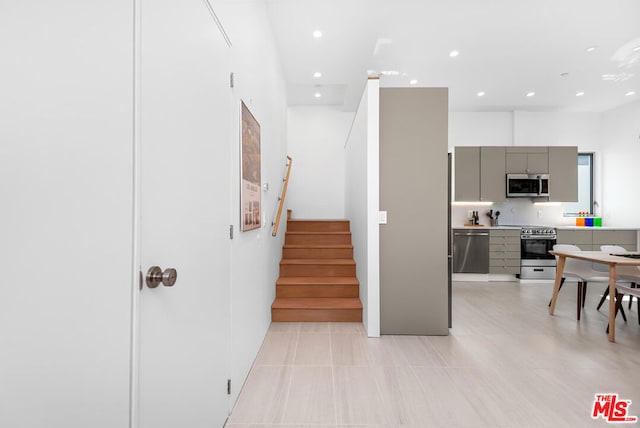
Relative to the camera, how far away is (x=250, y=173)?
2.32 metres

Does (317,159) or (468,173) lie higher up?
(317,159)

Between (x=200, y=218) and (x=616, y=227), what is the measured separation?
7.47m

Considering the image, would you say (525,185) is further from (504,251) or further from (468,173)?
(504,251)

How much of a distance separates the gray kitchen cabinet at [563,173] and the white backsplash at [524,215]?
0.40 m

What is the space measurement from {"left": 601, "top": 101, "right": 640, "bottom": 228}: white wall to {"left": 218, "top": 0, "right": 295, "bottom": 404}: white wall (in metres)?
6.94

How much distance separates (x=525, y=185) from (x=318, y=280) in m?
4.87

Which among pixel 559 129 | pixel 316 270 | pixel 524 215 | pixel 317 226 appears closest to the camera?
pixel 316 270

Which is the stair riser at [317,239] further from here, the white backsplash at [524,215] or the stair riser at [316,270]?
the white backsplash at [524,215]

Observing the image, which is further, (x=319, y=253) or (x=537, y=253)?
(x=537, y=253)

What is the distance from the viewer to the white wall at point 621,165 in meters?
5.63

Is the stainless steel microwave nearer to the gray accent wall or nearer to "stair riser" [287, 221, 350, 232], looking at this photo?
"stair riser" [287, 221, 350, 232]

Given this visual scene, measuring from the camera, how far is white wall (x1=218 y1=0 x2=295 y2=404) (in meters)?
1.93

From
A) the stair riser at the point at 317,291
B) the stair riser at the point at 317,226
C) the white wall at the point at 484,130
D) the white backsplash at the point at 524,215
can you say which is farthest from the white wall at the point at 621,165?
the stair riser at the point at 317,291

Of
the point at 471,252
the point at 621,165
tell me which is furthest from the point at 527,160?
the point at 471,252
